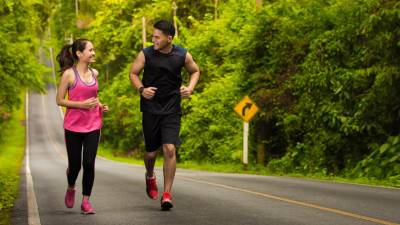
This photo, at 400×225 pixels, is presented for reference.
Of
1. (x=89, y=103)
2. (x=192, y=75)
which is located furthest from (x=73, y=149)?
(x=192, y=75)

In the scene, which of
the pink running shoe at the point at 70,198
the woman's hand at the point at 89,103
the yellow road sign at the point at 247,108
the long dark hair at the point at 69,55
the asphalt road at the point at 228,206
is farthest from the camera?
the yellow road sign at the point at 247,108

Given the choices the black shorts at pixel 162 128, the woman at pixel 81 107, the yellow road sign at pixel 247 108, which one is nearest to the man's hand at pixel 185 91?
the black shorts at pixel 162 128

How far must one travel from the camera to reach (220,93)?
29.8 meters

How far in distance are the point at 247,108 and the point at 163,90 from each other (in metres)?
14.1

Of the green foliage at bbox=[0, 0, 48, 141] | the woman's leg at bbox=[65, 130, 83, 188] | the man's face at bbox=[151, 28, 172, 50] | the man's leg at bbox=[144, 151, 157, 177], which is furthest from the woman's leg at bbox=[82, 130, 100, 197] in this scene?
the green foliage at bbox=[0, 0, 48, 141]

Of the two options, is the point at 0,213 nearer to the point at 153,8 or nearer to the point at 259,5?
the point at 259,5

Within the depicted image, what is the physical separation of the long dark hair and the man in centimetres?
65

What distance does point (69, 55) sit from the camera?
7.95 meters

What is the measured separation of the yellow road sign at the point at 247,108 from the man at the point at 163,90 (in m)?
13.7

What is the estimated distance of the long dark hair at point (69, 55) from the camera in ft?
25.9

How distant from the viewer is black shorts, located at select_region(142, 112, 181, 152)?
801 cm

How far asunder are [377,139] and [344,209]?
10151mm

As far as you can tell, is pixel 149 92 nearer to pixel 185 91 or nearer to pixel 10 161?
pixel 185 91

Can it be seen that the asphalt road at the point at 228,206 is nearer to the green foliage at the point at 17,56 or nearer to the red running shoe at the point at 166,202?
the red running shoe at the point at 166,202
